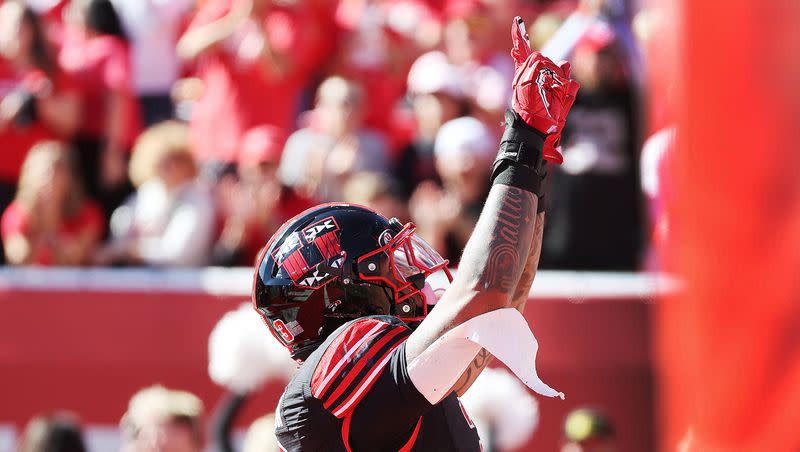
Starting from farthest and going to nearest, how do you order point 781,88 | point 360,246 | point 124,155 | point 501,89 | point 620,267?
point 124,155 < point 501,89 < point 620,267 < point 360,246 < point 781,88

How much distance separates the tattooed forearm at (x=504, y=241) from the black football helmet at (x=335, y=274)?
397 mm

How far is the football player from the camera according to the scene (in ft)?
8.08

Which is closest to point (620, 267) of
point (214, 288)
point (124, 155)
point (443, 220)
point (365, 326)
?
point (443, 220)

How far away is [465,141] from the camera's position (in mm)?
6387

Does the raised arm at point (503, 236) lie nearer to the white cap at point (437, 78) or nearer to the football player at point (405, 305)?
the football player at point (405, 305)

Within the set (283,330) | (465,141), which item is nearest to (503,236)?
(283,330)

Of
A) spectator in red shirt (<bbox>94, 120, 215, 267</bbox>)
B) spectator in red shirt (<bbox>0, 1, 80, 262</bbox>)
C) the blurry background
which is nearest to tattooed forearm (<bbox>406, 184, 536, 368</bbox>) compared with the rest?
the blurry background

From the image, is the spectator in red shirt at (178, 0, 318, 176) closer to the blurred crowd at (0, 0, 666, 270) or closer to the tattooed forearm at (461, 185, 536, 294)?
the blurred crowd at (0, 0, 666, 270)

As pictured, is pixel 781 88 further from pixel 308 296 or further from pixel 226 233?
pixel 226 233

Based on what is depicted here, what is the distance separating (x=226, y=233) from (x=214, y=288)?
397mm

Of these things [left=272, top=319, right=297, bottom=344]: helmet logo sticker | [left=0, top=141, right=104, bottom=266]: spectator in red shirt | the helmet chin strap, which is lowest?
the helmet chin strap

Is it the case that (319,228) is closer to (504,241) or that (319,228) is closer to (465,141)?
(504,241)

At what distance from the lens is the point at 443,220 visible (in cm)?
630

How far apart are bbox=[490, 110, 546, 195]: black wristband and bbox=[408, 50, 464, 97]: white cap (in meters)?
4.18
